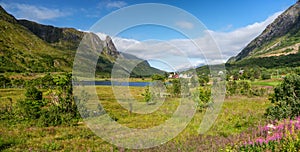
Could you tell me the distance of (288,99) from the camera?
15062mm

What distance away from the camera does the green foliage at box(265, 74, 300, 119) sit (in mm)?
14070

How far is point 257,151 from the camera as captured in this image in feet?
23.6

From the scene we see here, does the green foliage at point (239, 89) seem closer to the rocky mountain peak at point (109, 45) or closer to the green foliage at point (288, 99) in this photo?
the green foliage at point (288, 99)

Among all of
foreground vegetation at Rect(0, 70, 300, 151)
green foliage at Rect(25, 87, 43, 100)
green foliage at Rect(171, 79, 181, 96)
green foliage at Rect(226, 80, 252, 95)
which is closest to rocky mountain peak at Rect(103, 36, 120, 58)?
foreground vegetation at Rect(0, 70, 300, 151)

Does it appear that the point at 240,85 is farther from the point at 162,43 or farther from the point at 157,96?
the point at 162,43

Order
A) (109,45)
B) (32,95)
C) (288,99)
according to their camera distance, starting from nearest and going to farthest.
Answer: (109,45)
(288,99)
(32,95)

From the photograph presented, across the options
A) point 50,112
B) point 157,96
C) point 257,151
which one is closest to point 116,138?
point 257,151

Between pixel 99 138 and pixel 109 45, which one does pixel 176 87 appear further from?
pixel 109 45

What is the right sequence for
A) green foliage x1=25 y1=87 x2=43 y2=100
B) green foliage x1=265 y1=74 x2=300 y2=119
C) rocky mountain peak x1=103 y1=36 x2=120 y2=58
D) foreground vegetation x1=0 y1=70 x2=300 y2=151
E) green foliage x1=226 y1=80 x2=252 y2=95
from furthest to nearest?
green foliage x1=226 y1=80 x2=252 y2=95 < green foliage x1=25 y1=87 x2=43 y2=100 < green foliage x1=265 y1=74 x2=300 y2=119 < rocky mountain peak x1=103 y1=36 x2=120 y2=58 < foreground vegetation x1=0 y1=70 x2=300 y2=151

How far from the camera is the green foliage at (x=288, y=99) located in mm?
14070

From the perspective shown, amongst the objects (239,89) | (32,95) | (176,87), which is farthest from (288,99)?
(239,89)

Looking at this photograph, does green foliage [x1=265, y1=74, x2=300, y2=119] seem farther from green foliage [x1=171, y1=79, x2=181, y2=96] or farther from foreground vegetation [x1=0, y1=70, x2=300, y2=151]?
green foliage [x1=171, y1=79, x2=181, y2=96]

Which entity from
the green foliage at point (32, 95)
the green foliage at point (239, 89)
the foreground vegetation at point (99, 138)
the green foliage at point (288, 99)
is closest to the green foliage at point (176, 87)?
the green foliage at point (239, 89)

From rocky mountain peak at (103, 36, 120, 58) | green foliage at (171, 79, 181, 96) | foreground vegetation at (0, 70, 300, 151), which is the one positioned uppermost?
rocky mountain peak at (103, 36, 120, 58)
